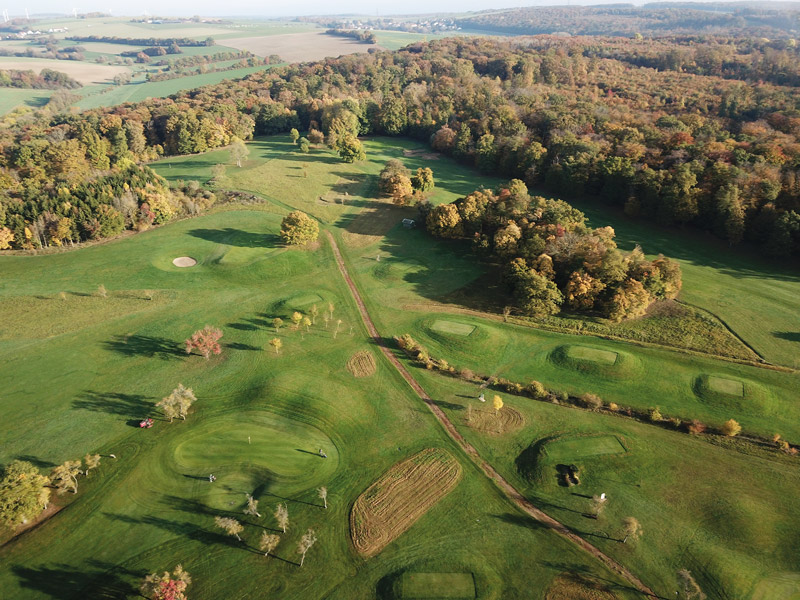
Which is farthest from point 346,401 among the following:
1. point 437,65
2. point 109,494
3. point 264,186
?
point 437,65

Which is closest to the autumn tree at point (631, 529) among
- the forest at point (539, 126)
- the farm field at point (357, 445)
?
the farm field at point (357, 445)

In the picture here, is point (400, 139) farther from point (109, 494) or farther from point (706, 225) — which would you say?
point (109, 494)

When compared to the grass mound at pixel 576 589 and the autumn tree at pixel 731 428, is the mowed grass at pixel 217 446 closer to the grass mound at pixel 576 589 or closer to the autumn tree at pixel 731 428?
the grass mound at pixel 576 589

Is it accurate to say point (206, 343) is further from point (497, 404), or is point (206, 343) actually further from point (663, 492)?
point (663, 492)

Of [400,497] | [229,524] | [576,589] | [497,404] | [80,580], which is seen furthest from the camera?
[497,404]

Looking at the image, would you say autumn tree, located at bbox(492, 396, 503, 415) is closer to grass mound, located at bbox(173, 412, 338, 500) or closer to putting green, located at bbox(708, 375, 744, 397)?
grass mound, located at bbox(173, 412, 338, 500)

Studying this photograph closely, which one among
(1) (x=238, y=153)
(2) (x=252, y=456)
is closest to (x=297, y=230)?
(2) (x=252, y=456)
